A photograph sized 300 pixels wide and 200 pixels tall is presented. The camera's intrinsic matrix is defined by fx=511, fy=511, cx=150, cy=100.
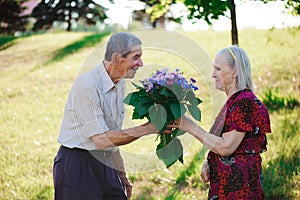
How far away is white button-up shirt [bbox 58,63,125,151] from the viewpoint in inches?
116

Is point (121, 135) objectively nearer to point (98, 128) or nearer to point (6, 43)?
point (98, 128)

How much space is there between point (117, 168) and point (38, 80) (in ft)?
23.1

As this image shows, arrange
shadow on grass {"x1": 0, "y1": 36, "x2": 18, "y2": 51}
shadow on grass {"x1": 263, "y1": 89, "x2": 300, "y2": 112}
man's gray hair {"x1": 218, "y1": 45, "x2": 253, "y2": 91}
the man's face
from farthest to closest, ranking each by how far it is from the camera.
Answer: shadow on grass {"x1": 0, "y1": 36, "x2": 18, "y2": 51} < shadow on grass {"x1": 263, "y1": 89, "x2": 300, "y2": 112} < the man's face < man's gray hair {"x1": 218, "y1": 45, "x2": 253, "y2": 91}

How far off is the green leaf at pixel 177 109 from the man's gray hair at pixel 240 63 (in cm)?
37

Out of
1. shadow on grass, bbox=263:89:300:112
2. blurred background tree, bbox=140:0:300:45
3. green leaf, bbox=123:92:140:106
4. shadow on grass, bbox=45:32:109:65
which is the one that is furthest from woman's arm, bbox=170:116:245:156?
shadow on grass, bbox=45:32:109:65

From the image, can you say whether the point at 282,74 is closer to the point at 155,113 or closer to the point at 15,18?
the point at 155,113

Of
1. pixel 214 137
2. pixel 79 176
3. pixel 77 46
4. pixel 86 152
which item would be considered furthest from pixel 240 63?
pixel 77 46

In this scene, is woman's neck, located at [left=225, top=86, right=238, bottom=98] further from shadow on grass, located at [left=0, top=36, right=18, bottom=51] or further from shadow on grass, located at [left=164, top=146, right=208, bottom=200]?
shadow on grass, located at [left=0, top=36, right=18, bottom=51]

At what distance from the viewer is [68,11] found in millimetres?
20172

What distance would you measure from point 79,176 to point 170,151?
22.7 inches

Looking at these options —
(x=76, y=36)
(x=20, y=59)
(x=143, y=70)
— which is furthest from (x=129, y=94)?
(x=76, y=36)

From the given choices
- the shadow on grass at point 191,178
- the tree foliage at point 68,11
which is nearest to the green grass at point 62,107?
the shadow on grass at point 191,178

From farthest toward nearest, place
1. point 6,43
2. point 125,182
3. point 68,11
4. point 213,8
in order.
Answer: point 68,11 < point 6,43 < point 213,8 < point 125,182

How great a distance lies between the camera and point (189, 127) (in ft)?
9.43
